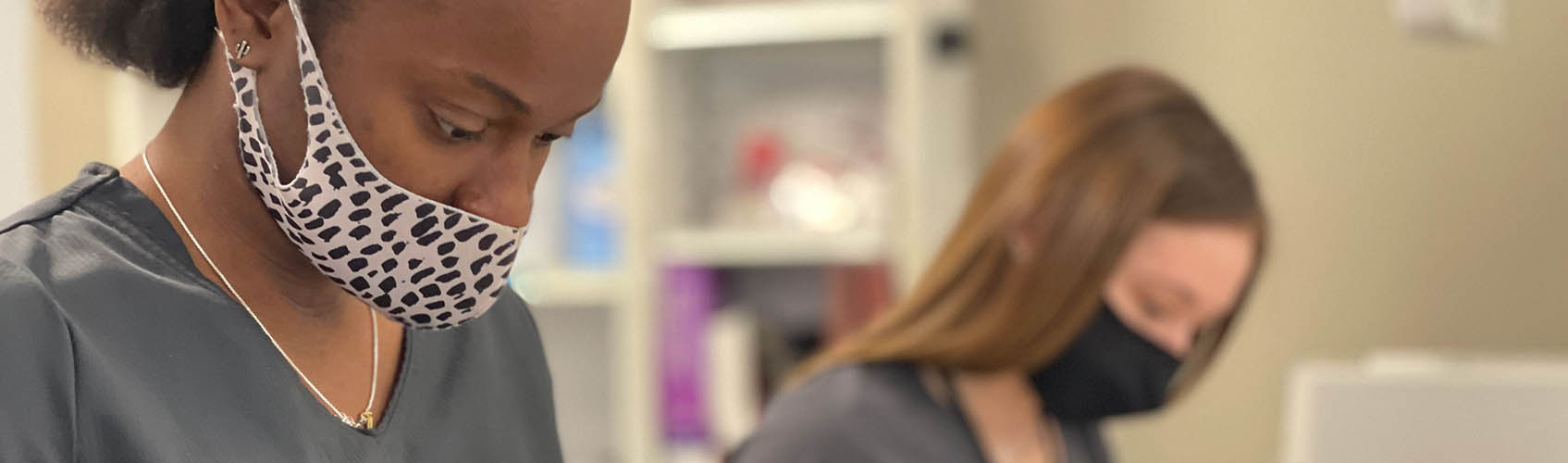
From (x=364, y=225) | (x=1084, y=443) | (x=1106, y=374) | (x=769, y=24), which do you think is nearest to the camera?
(x=364, y=225)

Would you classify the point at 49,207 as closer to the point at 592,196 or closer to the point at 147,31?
the point at 147,31

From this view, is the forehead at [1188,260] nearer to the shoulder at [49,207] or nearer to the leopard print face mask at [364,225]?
the leopard print face mask at [364,225]

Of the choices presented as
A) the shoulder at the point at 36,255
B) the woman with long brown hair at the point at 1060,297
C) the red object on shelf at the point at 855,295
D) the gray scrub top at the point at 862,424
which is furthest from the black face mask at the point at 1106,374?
the shoulder at the point at 36,255

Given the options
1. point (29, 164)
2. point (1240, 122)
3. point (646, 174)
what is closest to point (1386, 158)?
point (1240, 122)

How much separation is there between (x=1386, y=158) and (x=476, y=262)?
80.6 inches

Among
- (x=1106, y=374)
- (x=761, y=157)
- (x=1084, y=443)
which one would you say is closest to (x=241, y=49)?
(x=1106, y=374)

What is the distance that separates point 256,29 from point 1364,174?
84.7 inches

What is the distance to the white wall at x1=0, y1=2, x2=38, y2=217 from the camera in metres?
1.24

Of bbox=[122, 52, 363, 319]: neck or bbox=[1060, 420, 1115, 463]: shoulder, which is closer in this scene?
bbox=[122, 52, 363, 319]: neck

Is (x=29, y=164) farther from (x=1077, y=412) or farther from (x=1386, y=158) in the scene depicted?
(x=1386, y=158)

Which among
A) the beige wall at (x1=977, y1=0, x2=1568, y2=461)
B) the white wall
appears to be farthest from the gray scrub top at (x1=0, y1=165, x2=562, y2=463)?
the beige wall at (x1=977, y1=0, x2=1568, y2=461)

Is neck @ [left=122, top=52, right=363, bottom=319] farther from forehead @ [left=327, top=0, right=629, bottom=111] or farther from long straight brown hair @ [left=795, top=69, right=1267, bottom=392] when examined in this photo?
long straight brown hair @ [left=795, top=69, right=1267, bottom=392]

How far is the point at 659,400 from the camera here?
2.70m

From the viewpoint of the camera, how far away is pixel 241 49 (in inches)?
26.9
